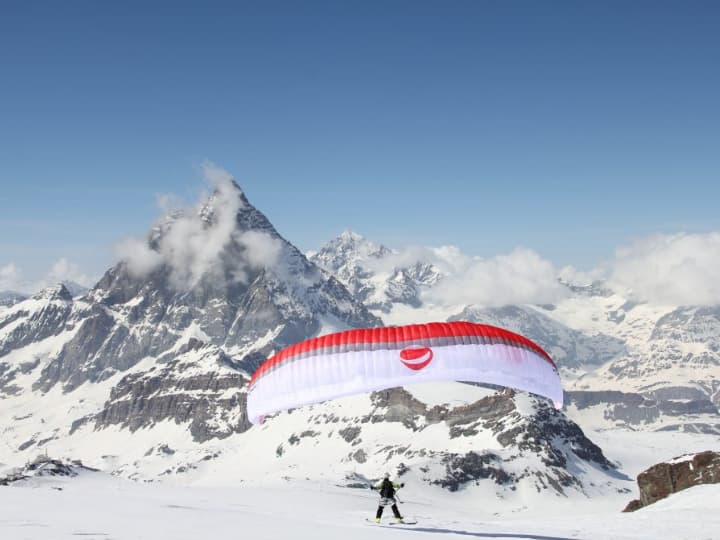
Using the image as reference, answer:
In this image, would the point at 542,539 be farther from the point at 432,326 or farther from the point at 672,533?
the point at 432,326

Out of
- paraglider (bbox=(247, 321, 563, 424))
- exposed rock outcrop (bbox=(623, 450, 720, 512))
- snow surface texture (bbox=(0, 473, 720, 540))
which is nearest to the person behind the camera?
snow surface texture (bbox=(0, 473, 720, 540))

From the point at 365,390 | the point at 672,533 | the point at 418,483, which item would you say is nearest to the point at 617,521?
the point at 672,533

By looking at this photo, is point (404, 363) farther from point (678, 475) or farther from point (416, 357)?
point (678, 475)

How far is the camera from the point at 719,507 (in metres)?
39.2

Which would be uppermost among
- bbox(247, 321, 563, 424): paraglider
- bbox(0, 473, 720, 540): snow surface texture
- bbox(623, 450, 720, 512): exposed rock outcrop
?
bbox(247, 321, 563, 424): paraglider

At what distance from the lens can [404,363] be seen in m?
31.6

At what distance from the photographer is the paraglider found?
31.5 meters

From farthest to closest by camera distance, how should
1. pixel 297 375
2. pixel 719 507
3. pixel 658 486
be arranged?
pixel 658 486
pixel 719 507
pixel 297 375

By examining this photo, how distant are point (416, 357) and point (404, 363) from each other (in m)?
0.62

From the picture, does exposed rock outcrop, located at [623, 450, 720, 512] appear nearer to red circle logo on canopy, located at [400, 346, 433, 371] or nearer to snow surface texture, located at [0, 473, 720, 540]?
snow surface texture, located at [0, 473, 720, 540]

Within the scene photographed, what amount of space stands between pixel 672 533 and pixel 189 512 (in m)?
23.8

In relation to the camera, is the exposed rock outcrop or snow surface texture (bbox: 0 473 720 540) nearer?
snow surface texture (bbox: 0 473 720 540)

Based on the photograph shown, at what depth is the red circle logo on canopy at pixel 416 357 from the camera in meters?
31.6

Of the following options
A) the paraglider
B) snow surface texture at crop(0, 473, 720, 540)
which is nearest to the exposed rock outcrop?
snow surface texture at crop(0, 473, 720, 540)
